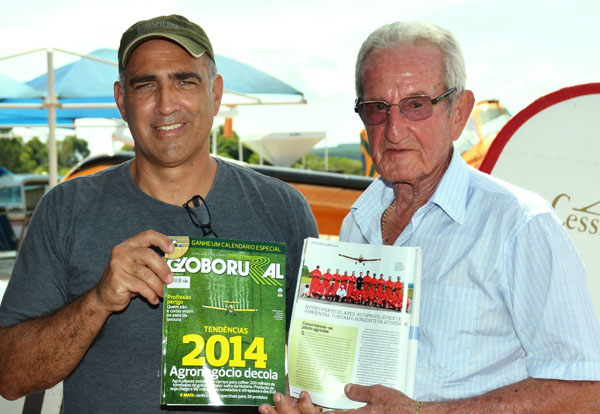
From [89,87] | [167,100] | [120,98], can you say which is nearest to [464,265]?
[167,100]

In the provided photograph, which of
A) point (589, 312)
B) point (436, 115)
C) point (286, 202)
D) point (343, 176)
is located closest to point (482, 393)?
point (589, 312)

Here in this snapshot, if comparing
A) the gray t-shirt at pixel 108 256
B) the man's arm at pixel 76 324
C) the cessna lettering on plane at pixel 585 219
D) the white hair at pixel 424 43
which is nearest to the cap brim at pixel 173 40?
the gray t-shirt at pixel 108 256

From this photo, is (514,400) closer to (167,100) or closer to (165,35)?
(167,100)

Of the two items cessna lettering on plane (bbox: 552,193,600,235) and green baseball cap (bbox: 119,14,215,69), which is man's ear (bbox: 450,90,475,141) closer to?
green baseball cap (bbox: 119,14,215,69)

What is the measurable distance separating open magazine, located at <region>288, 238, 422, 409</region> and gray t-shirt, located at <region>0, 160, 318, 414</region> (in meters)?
0.44

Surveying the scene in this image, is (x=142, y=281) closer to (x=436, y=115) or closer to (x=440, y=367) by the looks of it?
(x=440, y=367)

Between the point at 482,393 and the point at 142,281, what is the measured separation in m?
0.95

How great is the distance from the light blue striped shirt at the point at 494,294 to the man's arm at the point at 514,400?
1.5 inches

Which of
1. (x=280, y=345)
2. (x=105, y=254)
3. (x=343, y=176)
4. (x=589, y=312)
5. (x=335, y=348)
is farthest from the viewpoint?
(x=343, y=176)

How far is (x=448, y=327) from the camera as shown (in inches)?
65.1

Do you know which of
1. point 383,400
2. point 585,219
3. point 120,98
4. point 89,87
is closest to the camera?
point 383,400

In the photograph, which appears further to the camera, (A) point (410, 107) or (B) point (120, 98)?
(B) point (120, 98)

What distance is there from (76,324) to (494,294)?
117 centimetres

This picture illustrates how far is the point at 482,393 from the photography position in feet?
5.24
